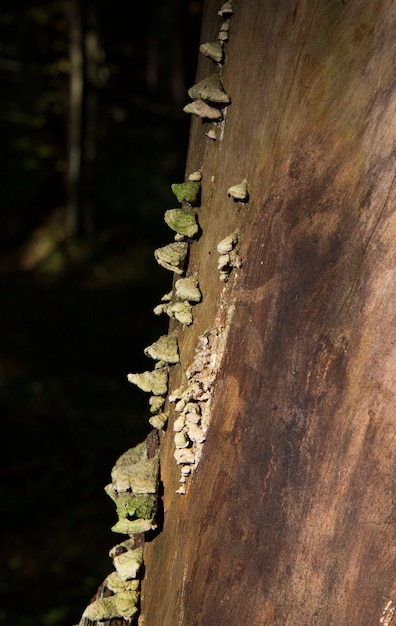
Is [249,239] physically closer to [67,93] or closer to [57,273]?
[57,273]

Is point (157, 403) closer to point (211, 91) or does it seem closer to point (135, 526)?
point (135, 526)

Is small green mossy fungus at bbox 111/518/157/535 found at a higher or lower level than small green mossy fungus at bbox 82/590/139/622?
higher

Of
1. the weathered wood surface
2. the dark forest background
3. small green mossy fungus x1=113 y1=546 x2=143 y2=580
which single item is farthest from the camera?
the dark forest background

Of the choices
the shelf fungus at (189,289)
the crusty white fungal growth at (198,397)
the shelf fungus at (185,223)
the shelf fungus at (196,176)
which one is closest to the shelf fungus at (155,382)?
the crusty white fungal growth at (198,397)

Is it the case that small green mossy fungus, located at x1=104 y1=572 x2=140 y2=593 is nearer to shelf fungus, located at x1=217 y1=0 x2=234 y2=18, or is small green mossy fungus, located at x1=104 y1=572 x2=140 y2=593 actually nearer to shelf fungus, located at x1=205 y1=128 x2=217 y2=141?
shelf fungus, located at x1=205 y1=128 x2=217 y2=141

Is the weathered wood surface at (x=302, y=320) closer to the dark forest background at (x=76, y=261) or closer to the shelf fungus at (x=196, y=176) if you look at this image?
the shelf fungus at (x=196, y=176)

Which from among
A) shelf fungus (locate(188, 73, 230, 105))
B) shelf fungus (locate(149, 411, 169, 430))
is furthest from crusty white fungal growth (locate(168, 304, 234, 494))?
shelf fungus (locate(188, 73, 230, 105))
